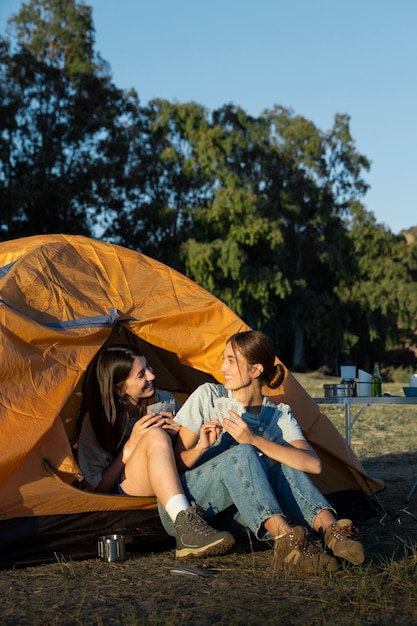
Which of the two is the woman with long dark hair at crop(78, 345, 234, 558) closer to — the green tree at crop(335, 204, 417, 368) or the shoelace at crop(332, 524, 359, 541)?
the shoelace at crop(332, 524, 359, 541)

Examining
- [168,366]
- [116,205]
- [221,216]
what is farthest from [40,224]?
[168,366]

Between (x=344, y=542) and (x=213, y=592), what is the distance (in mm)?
699

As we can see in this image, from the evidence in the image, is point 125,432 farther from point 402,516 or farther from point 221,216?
point 221,216

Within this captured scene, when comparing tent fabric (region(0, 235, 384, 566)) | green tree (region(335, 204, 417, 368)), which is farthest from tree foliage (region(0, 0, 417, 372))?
tent fabric (region(0, 235, 384, 566))

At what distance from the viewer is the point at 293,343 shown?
3325 centimetres

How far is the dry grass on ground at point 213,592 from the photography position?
353 cm

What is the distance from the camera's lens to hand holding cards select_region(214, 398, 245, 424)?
4.77 metres

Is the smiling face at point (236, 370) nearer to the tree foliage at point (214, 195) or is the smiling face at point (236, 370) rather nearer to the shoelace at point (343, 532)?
the shoelace at point (343, 532)

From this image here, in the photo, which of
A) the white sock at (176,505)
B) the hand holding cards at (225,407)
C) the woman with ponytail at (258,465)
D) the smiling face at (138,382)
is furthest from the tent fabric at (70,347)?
the hand holding cards at (225,407)

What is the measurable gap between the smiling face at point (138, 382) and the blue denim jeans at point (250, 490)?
70cm

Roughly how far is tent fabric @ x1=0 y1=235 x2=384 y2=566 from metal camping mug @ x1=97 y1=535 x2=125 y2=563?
0.50ft

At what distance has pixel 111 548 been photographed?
4648 millimetres

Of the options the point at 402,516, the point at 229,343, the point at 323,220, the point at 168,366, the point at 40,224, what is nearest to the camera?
the point at 229,343

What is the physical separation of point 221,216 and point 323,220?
5.10m
